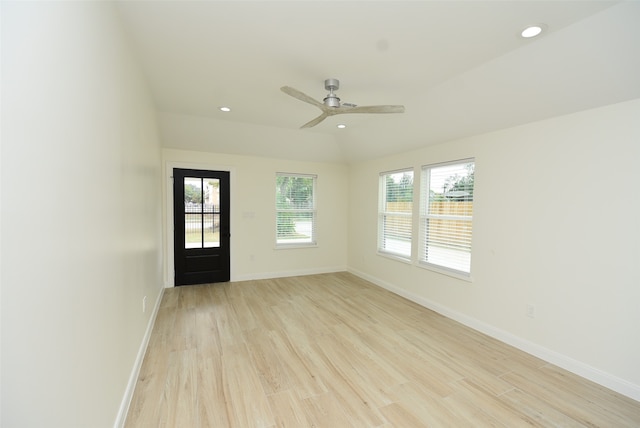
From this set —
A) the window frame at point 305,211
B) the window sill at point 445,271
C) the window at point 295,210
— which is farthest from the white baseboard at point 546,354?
the window at point 295,210

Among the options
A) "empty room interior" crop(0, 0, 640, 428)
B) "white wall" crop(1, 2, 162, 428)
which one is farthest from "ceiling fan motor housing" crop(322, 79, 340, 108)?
"white wall" crop(1, 2, 162, 428)

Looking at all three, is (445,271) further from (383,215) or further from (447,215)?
(383,215)

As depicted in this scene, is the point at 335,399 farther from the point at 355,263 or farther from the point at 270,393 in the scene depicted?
the point at 355,263

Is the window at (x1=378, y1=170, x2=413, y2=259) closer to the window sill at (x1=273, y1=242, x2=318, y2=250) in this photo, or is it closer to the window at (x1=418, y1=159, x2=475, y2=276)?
the window at (x1=418, y1=159, x2=475, y2=276)

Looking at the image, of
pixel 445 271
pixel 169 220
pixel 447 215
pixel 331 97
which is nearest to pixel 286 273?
pixel 169 220


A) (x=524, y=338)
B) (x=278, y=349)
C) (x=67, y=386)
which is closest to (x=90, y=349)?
(x=67, y=386)

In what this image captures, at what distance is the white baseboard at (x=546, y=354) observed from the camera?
7.30 ft

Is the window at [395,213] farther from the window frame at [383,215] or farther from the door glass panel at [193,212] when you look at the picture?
the door glass panel at [193,212]

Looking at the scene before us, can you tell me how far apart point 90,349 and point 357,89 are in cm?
314

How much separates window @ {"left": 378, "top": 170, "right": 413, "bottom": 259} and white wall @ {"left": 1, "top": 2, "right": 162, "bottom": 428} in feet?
12.7

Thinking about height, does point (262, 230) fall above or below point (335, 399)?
above

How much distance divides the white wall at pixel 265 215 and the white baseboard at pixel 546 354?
93.9 inches

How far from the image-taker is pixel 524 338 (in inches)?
113

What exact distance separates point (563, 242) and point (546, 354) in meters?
1.11
